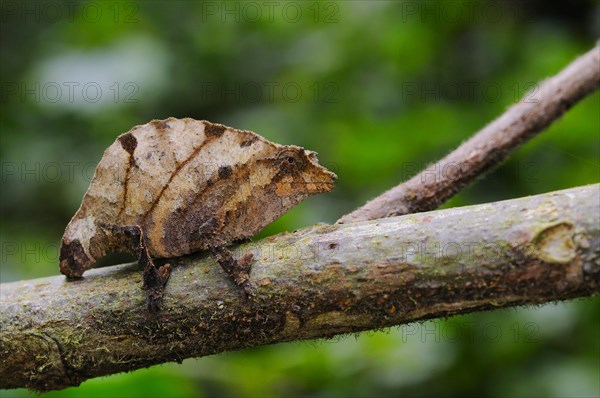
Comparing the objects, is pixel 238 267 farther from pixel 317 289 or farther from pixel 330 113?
pixel 330 113

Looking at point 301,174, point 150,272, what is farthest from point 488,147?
point 150,272

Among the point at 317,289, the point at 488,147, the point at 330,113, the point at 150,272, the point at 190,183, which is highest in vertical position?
the point at 330,113

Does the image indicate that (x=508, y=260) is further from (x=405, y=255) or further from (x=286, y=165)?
(x=286, y=165)

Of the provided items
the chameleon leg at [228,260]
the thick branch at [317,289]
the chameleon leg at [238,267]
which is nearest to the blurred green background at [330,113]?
the thick branch at [317,289]

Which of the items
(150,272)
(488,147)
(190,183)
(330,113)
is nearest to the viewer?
(150,272)

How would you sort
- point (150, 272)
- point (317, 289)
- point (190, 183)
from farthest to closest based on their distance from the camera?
point (190, 183), point (150, 272), point (317, 289)

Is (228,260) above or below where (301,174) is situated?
below

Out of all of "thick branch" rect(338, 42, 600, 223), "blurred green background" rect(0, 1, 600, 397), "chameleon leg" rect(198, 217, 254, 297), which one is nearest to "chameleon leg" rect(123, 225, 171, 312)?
"chameleon leg" rect(198, 217, 254, 297)

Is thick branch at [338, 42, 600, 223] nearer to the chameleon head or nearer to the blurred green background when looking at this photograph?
the chameleon head
